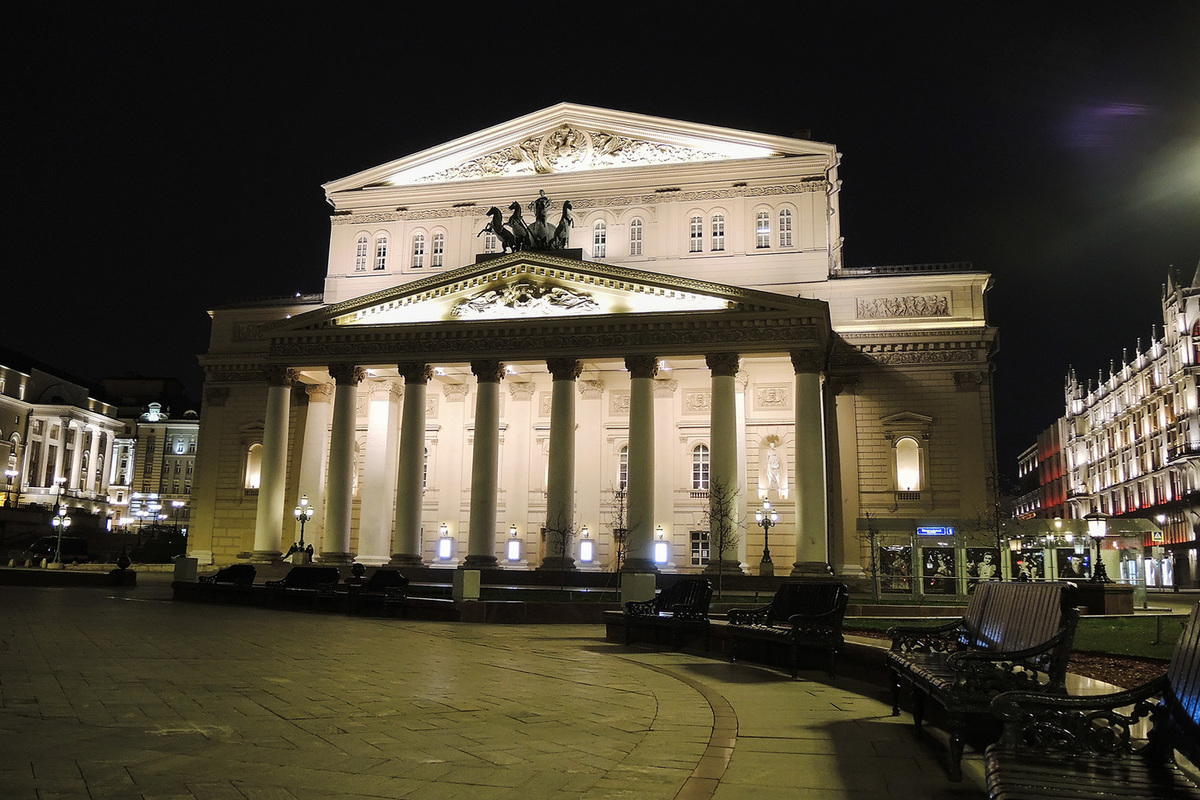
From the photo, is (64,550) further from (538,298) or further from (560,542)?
(538,298)

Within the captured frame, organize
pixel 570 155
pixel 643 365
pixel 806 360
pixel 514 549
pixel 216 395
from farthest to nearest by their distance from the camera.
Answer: pixel 216 395
pixel 570 155
pixel 514 549
pixel 643 365
pixel 806 360

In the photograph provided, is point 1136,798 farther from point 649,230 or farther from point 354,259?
point 354,259

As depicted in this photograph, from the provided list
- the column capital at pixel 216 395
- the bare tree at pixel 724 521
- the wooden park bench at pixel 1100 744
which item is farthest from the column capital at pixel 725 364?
the wooden park bench at pixel 1100 744

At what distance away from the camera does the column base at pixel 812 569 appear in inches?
1516

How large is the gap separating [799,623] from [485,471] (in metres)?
29.8

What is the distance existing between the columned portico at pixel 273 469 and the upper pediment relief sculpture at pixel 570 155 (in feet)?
51.2

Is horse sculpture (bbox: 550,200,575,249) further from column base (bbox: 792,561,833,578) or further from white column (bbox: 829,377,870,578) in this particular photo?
column base (bbox: 792,561,833,578)

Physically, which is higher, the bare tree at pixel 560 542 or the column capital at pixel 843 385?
the column capital at pixel 843 385

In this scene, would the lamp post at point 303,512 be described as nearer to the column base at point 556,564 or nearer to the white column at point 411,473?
the white column at point 411,473

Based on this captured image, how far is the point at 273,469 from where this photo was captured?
46125mm

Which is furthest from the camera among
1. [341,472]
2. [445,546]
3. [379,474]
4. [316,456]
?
[445,546]

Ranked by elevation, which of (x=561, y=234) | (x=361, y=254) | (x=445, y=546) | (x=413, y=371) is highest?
(x=361, y=254)

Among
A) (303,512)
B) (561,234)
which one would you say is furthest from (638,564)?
(303,512)

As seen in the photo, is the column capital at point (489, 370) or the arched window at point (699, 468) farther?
the arched window at point (699, 468)
